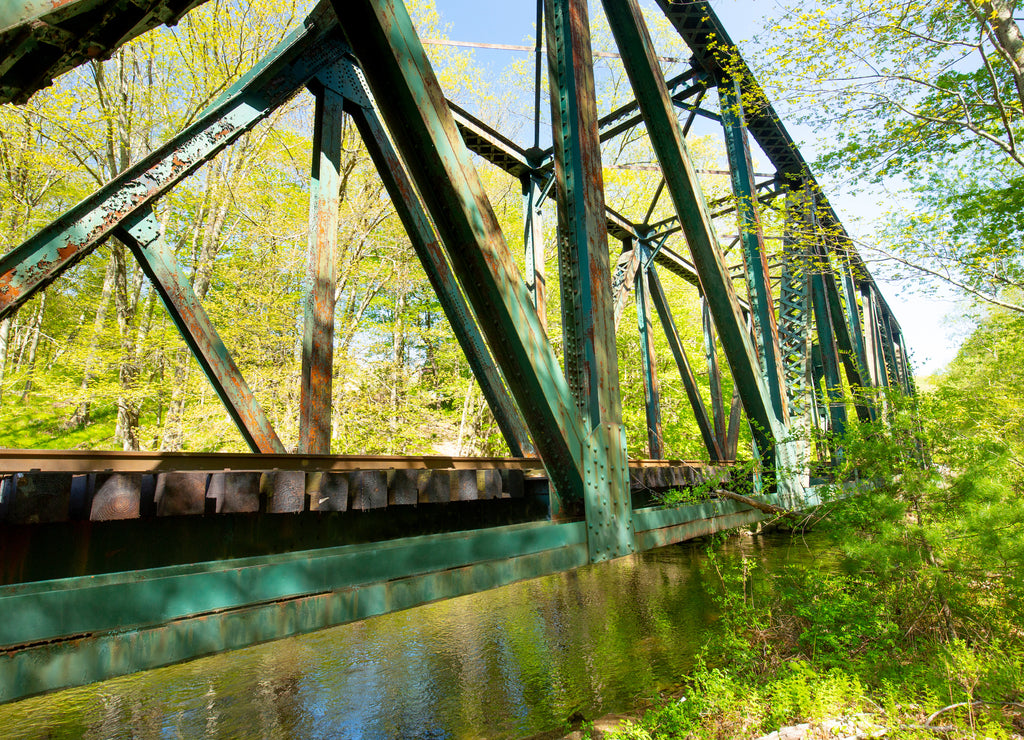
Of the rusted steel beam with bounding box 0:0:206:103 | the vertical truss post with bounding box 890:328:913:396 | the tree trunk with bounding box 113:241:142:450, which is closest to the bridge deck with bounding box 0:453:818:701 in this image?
the rusted steel beam with bounding box 0:0:206:103

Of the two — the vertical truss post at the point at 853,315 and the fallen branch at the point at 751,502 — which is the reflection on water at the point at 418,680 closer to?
the fallen branch at the point at 751,502

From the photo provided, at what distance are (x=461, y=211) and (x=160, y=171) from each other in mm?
2270

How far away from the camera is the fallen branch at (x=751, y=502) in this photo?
4923mm

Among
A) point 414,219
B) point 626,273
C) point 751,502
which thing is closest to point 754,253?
point 751,502

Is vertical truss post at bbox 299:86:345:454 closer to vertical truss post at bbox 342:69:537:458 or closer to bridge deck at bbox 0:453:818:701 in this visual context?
vertical truss post at bbox 342:69:537:458

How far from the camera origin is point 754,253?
20.6 ft

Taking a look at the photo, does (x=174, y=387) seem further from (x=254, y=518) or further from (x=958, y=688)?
(x=958, y=688)

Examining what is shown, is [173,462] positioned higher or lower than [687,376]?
lower


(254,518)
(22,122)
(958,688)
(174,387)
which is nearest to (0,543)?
(254,518)

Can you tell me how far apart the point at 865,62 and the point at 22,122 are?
46.2 ft

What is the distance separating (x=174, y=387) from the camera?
10.5 metres

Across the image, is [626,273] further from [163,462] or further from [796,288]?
[163,462]

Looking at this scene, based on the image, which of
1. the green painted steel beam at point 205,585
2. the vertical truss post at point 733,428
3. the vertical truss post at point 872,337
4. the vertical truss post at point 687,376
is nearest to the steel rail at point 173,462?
the green painted steel beam at point 205,585

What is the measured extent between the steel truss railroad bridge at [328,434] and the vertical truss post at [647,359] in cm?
396
